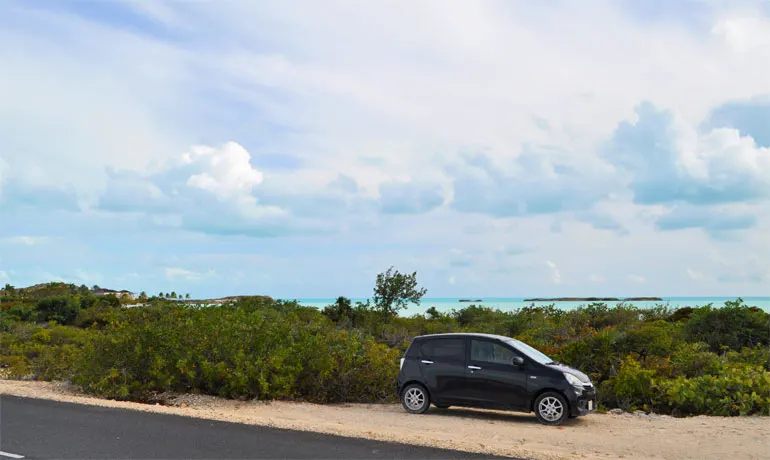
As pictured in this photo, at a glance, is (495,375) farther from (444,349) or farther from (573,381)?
(573,381)

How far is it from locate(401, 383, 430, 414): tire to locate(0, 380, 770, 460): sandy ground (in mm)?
206

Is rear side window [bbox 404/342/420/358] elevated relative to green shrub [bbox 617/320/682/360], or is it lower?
lower

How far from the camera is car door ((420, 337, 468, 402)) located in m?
15.5

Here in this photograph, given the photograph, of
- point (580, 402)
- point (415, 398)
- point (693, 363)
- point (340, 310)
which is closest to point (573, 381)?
point (580, 402)

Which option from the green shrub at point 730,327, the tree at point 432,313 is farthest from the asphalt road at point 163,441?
the tree at point 432,313

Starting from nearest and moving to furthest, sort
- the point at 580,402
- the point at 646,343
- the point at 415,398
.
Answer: the point at 580,402, the point at 415,398, the point at 646,343

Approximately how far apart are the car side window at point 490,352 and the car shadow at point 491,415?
1.29 metres

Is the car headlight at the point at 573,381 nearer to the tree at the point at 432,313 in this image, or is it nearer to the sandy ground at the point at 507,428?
the sandy ground at the point at 507,428

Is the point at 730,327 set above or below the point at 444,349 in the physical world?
above

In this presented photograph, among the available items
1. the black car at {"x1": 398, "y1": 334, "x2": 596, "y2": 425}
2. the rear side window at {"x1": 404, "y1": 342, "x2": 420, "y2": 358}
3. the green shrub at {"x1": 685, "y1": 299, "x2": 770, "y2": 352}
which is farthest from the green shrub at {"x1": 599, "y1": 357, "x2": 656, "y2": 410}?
the green shrub at {"x1": 685, "y1": 299, "x2": 770, "y2": 352}

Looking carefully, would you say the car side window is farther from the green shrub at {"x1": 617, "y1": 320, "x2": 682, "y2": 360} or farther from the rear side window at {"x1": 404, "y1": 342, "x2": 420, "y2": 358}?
the green shrub at {"x1": 617, "y1": 320, "x2": 682, "y2": 360}

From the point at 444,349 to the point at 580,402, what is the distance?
3072 mm

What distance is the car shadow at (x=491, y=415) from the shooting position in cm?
1516

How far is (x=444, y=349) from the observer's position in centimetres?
1577
